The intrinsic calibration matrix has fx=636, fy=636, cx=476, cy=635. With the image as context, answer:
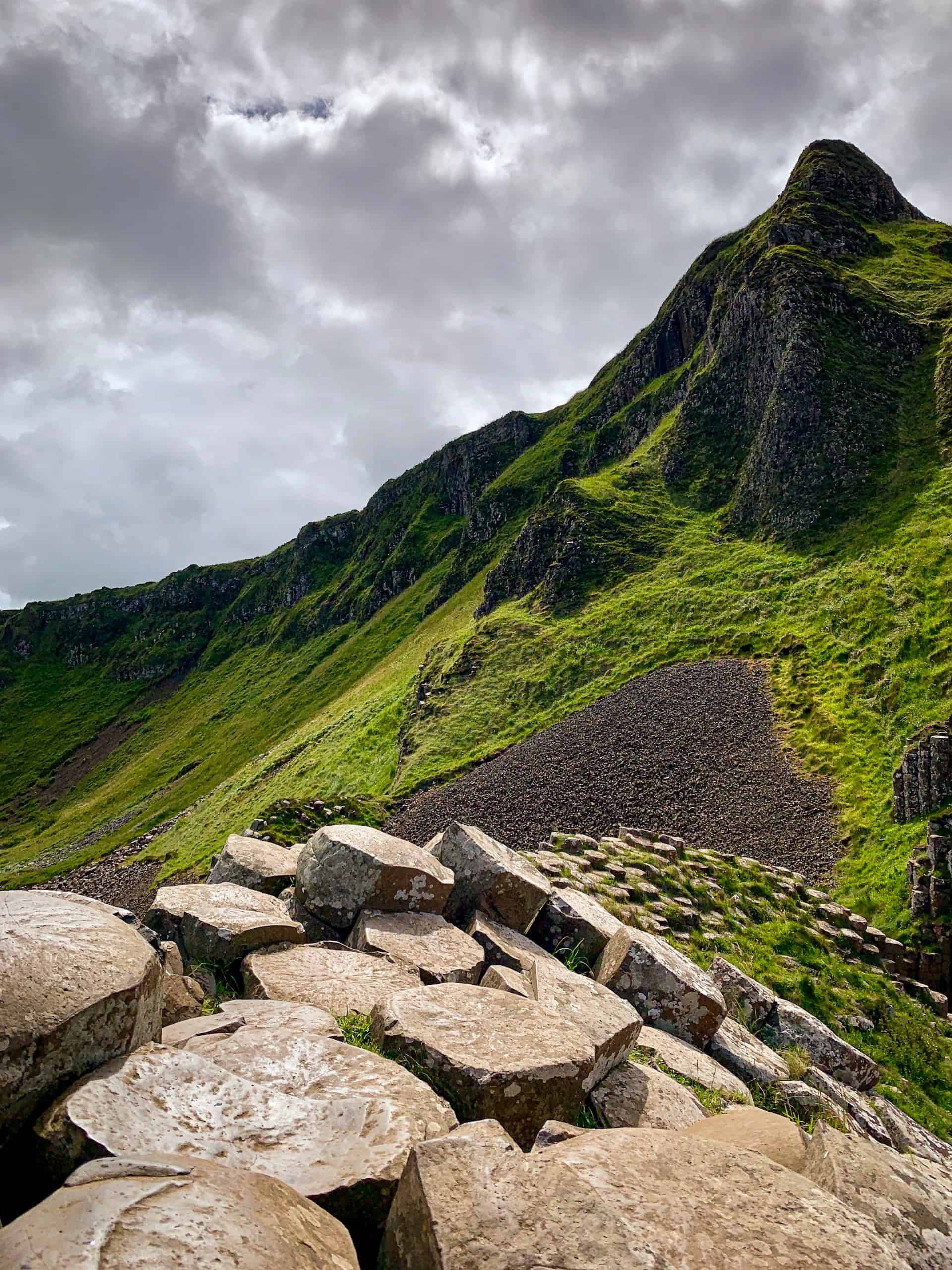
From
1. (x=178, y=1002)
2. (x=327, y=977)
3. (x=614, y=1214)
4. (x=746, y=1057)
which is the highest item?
(x=178, y=1002)

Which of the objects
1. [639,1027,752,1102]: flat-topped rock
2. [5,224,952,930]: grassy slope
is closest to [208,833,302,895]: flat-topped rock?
[639,1027,752,1102]: flat-topped rock

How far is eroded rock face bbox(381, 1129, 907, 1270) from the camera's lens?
329 cm

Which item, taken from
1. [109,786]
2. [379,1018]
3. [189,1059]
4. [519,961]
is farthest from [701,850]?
[109,786]

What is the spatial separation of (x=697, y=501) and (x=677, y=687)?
43.4m

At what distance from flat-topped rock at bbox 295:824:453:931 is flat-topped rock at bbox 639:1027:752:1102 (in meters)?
3.40

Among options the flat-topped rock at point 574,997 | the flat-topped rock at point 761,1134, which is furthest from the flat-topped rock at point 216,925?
the flat-topped rock at point 761,1134

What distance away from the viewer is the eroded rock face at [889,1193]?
4160mm

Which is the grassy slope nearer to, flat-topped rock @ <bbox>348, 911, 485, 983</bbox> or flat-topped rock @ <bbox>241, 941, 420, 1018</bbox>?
flat-topped rock @ <bbox>348, 911, 485, 983</bbox>

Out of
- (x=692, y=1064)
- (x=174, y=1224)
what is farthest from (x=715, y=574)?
(x=174, y=1224)

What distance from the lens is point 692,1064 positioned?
7.95 metres

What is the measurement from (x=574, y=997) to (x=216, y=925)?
4494 mm

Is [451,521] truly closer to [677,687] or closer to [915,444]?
[915,444]

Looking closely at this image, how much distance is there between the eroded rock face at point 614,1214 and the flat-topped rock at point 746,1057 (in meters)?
5.32

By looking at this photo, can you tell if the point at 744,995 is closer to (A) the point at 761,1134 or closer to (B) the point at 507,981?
→ (B) the point at 507,981
